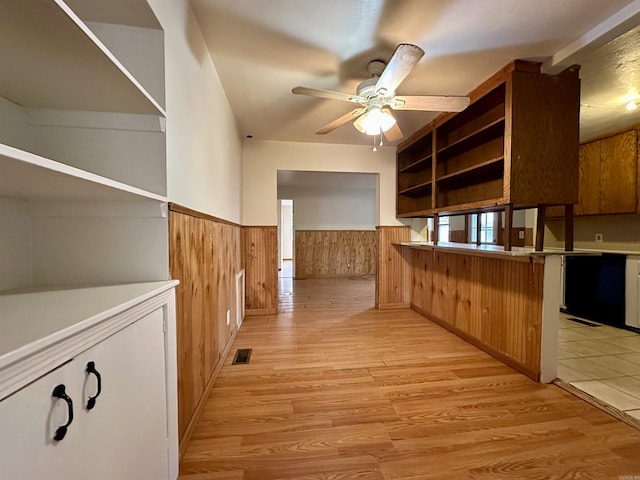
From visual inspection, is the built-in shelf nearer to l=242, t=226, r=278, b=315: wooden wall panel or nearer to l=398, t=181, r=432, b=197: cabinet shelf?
l=398, t=181, r=432, b=197: cabinet shelf

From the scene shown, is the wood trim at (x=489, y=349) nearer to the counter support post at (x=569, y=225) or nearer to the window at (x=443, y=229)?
the counter support post at (x=569, y=225)

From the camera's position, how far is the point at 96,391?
0.71m

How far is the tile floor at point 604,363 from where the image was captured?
177cm

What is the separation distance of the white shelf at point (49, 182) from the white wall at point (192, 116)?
273 millimetres

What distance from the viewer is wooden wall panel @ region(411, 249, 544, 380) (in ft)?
6.56

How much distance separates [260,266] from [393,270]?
71.7 inches

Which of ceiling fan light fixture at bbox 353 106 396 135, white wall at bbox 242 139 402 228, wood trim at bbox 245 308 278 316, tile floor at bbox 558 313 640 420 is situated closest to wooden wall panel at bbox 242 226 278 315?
wood trim at bbox 245 308 278 316

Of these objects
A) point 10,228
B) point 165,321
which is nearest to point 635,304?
point 165,321

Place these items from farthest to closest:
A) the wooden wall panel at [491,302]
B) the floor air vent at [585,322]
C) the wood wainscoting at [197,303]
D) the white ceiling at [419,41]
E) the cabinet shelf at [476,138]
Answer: the floor air vent at [585,322], the cabinet shelf at [476,138], the wooden wall panel at [491,302], the white ceiling at [419,41], the wood wainscoting at [197,303]

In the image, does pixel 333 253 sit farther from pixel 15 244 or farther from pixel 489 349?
pixel 15 244

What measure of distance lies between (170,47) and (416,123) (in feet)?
8.44

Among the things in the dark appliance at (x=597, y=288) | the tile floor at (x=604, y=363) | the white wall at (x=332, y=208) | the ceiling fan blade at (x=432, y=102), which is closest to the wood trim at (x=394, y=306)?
the tile floor at (x=604, y=363)

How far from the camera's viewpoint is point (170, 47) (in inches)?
47.1

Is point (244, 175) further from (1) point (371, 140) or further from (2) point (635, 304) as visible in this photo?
(2) point (635, 304)
